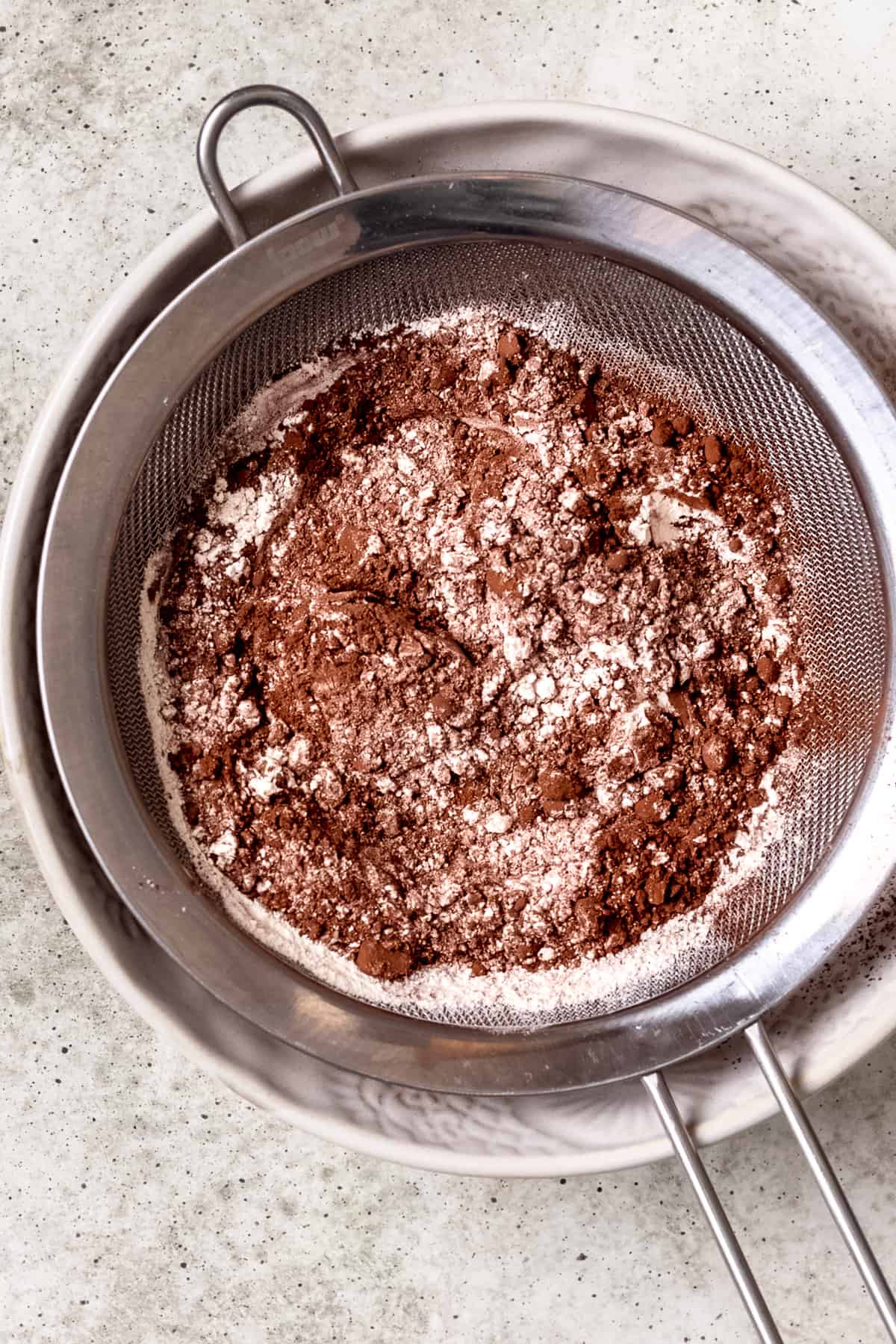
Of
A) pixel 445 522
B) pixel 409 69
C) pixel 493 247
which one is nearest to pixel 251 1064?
pixel 445 522

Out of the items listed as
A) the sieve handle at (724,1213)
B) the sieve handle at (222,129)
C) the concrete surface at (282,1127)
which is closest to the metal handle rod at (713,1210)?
the sieve handle at (724,1213)

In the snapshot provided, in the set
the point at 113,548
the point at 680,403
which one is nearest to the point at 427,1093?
the point at 113,548

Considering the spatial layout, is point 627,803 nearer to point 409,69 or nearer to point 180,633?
point 180,633

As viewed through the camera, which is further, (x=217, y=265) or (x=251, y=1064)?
(x=251, y=1064)

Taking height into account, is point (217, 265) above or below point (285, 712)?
above

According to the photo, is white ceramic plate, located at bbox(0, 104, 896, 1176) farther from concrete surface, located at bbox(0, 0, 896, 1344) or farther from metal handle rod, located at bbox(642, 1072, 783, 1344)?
concrete surface, located at bbox(0, 0, 896, 1344)

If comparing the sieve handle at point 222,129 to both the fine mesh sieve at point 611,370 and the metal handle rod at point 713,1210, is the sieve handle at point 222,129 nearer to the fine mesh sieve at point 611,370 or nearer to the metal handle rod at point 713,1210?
the fine mesh sieve at point 611,370

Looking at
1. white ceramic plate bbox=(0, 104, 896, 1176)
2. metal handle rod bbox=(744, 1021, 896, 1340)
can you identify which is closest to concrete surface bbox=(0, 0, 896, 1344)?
white ceramic plate bbox=(0, 104, 896, 1176)

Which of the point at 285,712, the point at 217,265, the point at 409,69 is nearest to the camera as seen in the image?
the point at 217,265
